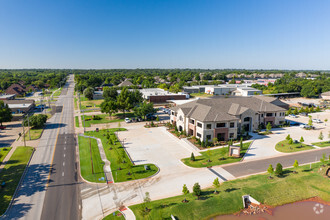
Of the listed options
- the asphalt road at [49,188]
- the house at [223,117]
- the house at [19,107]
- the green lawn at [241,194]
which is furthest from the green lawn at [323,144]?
the house at [19,107]

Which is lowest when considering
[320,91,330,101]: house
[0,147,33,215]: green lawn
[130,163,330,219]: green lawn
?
[130,163,330,219]: green lawn

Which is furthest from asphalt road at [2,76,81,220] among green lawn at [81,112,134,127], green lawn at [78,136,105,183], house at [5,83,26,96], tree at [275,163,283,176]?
house at [5,83,26,96]

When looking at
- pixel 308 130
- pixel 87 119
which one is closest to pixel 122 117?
pixel 87 119

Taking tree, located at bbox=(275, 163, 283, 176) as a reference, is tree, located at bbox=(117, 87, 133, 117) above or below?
above

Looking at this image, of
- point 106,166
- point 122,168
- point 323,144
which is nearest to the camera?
point 122,168

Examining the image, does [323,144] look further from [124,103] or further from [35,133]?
[35,133]

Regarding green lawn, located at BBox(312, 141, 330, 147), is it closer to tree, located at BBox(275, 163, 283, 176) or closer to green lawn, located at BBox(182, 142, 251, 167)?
green lawn, located at BBox(182, 142, 251, 167)

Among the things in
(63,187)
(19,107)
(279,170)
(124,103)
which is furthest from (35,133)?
(279,170)
